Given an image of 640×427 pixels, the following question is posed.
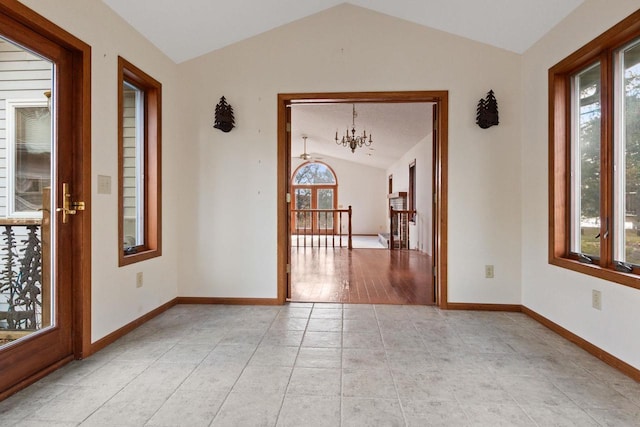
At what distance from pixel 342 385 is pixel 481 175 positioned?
2.30 m

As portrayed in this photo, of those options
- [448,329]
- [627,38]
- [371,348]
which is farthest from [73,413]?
[627,38]

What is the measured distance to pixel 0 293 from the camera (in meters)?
1.87

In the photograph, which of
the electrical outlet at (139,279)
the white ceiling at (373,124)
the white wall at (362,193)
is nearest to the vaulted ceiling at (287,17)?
the white ceiling at (373,124)

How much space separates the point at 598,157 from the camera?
2340 millimetres

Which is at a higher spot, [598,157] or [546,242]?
[598,157]

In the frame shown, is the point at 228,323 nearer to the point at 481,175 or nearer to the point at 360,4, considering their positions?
the point at 481,175

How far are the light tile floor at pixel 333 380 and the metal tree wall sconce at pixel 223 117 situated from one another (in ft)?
5.87

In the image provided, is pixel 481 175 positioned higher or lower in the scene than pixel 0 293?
higher

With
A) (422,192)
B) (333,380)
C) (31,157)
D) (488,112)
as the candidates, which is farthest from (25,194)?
(422,192)

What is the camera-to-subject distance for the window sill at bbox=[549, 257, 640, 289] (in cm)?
194

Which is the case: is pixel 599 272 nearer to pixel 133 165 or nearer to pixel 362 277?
pixel 362 277

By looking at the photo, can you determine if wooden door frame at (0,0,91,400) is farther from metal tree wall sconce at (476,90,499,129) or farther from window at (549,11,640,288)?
window at (549,11,640,288)

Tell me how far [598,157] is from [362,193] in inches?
379

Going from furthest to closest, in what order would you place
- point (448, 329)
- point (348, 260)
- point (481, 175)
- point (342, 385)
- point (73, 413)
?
point (348, 260) → point (481, 175) → point (448, 329) → point (342, 385) → point (73, 413)
